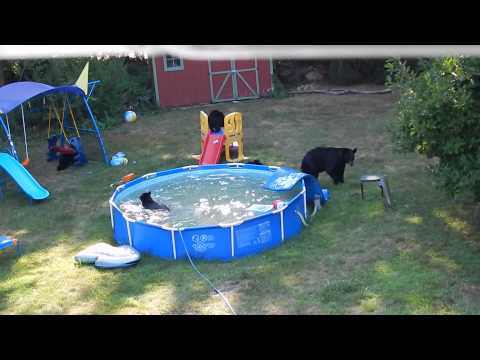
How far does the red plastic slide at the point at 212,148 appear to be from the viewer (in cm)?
1267

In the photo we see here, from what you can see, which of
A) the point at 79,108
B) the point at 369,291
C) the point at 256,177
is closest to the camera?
the point at 369,291

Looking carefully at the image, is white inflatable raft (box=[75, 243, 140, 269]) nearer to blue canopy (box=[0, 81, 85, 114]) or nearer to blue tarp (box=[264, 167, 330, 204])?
blue tarp (box=[264, 167, 330, 204])

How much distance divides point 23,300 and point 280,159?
285 inches

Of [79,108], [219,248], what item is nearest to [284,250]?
[219,248]

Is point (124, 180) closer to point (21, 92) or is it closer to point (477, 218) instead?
point (21, 92)

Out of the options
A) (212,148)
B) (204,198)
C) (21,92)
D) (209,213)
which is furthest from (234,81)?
(209,213)

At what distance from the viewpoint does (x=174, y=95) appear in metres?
20.0

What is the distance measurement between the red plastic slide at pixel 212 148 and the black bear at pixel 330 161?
8.08 feet

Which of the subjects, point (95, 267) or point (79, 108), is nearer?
point (95, 267)

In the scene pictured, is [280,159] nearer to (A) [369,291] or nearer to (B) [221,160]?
(B) [221,160]

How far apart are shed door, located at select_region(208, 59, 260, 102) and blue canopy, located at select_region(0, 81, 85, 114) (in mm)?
7637

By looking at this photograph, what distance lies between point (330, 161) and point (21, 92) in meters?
7.09

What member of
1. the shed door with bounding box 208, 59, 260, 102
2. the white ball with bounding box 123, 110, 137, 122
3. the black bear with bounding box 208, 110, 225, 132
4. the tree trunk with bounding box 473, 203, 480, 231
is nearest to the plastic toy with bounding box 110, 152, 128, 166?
the black bear with bounding box 208, 110, 225, 132

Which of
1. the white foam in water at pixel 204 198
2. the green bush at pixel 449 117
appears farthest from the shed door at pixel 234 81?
the green bush at pixel 449 117
